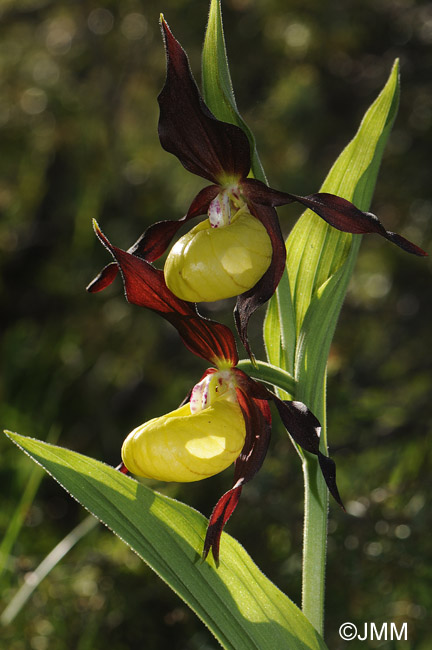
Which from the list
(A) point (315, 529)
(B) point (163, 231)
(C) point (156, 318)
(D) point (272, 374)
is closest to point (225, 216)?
(B) point (163, 231)

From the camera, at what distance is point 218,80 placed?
857mm

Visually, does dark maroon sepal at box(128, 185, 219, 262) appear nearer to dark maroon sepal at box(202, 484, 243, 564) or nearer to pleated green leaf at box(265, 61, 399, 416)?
pleated green leaf at box(265, 61, 399, 416)

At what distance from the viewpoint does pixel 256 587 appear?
90cm

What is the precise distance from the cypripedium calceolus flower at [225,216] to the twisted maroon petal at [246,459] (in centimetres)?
14

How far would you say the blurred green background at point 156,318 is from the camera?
62.8 inches

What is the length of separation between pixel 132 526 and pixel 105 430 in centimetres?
189

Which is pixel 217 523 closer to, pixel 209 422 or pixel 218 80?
pixel 209 422

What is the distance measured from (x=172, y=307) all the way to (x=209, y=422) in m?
0.17

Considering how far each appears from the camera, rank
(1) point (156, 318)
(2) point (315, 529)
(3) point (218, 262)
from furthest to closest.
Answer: (1) point (156, 318)
(2) point (315, 529)
(3) point (218, 262)

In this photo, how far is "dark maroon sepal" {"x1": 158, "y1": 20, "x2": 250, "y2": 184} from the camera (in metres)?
0.79

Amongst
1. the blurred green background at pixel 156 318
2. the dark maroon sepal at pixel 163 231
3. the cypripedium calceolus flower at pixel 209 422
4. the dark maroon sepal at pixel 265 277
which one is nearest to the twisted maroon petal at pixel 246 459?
the cypripedium calceolus flower at pixel 209 422

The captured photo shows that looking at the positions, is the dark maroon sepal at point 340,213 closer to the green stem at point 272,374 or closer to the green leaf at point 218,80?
the green leaf at point 218,80

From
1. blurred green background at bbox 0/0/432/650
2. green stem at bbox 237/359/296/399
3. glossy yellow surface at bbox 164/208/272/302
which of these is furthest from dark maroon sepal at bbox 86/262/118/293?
blurred green background at bbox 0/0/432/650

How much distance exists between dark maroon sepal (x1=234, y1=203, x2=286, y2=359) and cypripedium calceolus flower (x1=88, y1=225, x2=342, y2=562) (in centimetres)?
5
